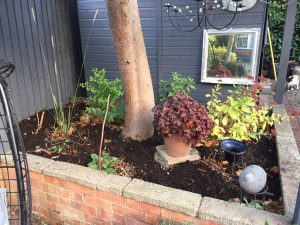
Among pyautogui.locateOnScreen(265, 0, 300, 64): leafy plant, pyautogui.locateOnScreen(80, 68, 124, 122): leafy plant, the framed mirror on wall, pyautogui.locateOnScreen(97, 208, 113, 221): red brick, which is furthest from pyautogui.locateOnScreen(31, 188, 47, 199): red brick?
pyautogui.locateOnScreen(265, 0, 300, 64): leafy plant

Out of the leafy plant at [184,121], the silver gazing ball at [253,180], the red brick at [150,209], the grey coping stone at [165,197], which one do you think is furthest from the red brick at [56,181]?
the silver gazing ball at [253,180]

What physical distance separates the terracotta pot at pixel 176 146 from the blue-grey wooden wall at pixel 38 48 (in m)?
1.90

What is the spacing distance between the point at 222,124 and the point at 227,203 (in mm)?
1098

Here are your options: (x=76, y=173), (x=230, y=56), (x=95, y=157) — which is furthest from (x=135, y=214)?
(x=230, y=56)

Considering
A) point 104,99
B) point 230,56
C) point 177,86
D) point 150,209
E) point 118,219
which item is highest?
point 230,56

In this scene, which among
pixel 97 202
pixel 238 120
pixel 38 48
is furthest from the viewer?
pixel 38 48

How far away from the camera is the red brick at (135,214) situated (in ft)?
5.69

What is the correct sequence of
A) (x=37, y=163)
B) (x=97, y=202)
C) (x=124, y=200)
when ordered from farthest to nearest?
(x=37, y=163), (x=97, y=202), (x=124, y=200)

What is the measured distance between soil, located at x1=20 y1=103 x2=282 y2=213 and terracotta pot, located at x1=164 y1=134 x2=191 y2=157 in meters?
0.10

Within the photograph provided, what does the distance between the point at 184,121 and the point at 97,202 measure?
2.76 ft

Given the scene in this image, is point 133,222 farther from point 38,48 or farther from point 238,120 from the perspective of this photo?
point 38,48

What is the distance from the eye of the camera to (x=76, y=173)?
1917 millimetres

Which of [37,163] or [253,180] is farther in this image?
[37,163]

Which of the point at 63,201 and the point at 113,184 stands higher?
the point at 113,184
